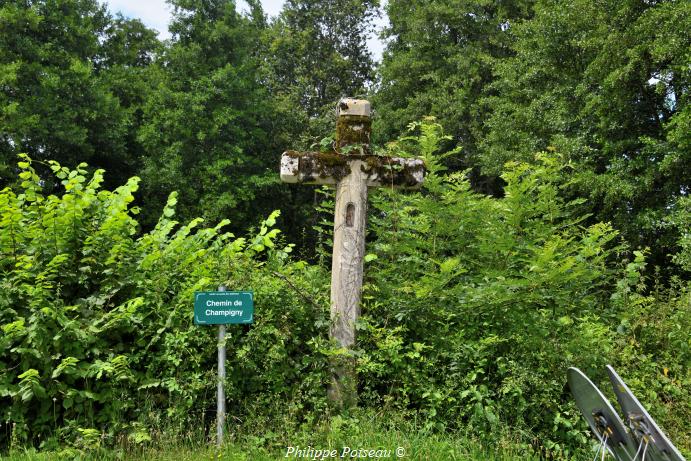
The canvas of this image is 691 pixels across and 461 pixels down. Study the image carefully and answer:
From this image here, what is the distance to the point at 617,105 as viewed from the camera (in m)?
15.4

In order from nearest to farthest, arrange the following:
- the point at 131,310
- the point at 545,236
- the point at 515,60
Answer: the point at 131,310, the point at 545,236, the point at 515,60

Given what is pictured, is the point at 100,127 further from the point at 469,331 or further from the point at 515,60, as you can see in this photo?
the point at 469,331

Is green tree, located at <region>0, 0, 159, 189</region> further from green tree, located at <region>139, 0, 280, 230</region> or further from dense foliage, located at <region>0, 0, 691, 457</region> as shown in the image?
dense foliage, located at <region>0, 0, 691, 457</region>

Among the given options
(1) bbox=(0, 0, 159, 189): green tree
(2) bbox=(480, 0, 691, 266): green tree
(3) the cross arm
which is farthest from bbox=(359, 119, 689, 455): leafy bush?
(1) bbox=(0, 0, 159, 189): green tree

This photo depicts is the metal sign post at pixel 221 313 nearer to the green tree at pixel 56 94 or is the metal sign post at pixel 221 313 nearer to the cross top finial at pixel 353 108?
the cross top finial at pixel 353 108

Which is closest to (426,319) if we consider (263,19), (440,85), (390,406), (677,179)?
(390,406)

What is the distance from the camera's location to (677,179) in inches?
576

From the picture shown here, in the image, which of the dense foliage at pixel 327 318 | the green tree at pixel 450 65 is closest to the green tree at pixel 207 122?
the green tree at pixel 450 65

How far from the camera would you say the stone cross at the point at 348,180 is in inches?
190

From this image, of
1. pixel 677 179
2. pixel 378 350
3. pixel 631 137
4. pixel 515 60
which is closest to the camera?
pixel 378 350

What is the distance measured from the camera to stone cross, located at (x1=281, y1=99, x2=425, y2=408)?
4.84m

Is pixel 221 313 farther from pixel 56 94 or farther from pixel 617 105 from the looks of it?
pixel 56 94

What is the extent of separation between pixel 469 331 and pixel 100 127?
2182cm

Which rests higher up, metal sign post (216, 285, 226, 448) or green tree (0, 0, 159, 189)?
green tree (0, 0, 159, 189)
